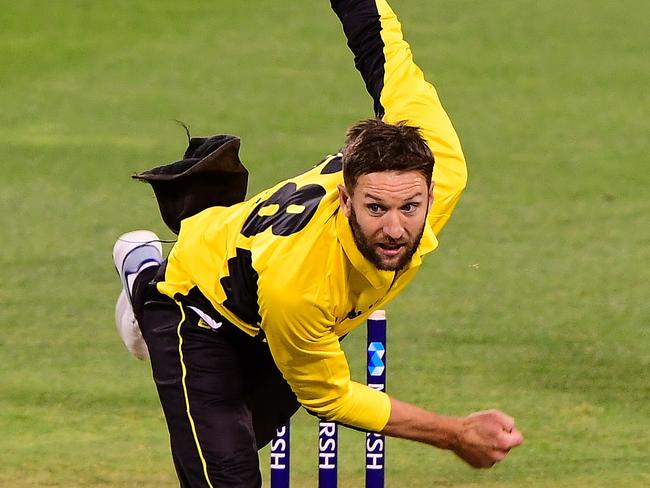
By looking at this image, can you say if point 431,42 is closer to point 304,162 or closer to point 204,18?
point 204,18

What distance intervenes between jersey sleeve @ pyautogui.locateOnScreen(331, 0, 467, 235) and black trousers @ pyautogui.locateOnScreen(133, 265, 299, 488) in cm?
82

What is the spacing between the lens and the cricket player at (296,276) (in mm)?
4574

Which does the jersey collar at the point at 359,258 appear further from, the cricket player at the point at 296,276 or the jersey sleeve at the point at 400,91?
the jersey sleeve at the point at 400,91

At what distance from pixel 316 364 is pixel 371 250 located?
0.51 meters

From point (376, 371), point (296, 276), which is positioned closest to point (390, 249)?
point (296, 276)

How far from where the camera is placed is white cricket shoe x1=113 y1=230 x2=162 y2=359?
5836mm

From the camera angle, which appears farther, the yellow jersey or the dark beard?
the yellow jersey

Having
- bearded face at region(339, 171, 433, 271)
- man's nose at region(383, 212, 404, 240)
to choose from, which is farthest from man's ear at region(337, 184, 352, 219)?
man's nose at region(383, 212, 404, 240)

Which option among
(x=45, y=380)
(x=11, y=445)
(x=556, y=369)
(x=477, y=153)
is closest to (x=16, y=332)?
(x=45, y=380)

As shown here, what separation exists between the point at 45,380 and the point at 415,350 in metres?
2.03

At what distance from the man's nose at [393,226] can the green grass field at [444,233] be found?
2755mm

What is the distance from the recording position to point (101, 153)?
472 inches

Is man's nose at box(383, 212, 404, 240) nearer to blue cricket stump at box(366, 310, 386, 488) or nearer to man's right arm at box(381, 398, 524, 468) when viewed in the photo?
man's right arm at box(381, 398, 524, 468)

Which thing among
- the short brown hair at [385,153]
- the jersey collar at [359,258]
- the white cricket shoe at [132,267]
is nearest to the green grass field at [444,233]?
the white cricket shoe at [132,267]
